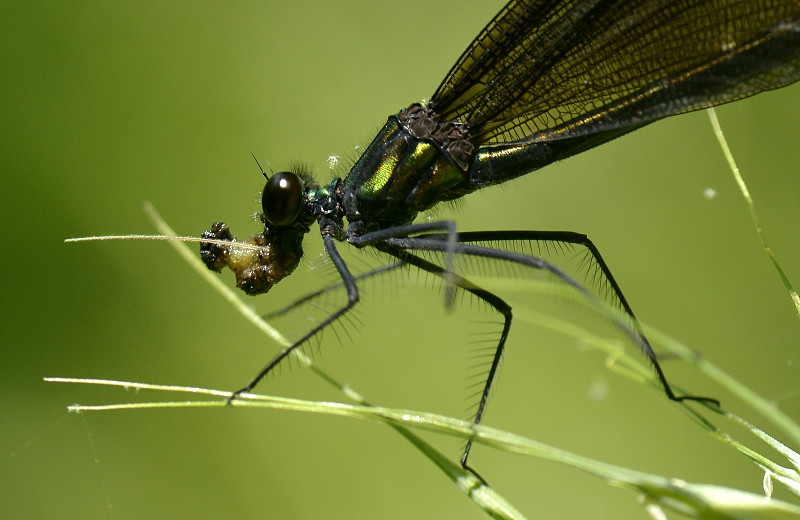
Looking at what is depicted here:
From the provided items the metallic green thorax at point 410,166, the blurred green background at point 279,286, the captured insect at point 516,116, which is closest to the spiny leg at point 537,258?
the captured insect at point 516,116

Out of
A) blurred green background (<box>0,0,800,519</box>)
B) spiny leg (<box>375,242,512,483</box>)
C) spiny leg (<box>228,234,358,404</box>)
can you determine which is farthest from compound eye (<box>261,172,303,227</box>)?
blurred green background (<box>0,0,800,519</box>)

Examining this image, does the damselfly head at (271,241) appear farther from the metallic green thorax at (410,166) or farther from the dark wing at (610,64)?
the dark wing at (610,64)

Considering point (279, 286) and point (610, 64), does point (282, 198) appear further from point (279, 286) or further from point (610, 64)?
point (279, 286)

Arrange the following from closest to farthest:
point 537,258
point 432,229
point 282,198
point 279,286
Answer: point 537,258 → point 432,229 → point 282,198 → point 279,286

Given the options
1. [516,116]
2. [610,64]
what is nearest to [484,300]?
[516,116]

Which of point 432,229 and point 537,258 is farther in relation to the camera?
point 432,229

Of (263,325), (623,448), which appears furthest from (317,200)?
(623,448)
